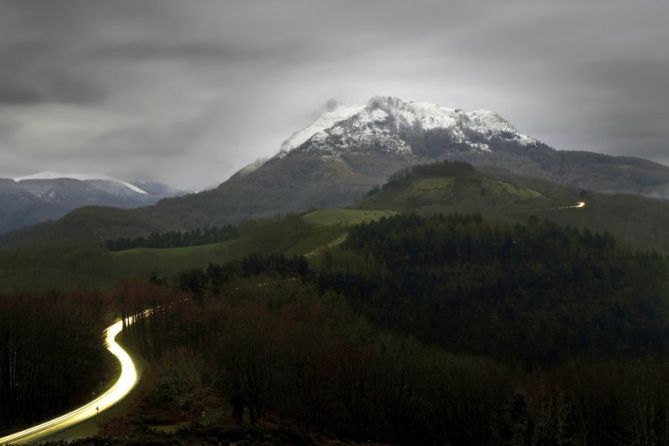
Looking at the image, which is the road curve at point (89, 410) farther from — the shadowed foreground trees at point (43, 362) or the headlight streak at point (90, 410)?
the shadowed foreground trees at point (43, 362)

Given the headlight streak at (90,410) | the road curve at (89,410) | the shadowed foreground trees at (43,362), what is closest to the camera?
the road curve at (89,410)

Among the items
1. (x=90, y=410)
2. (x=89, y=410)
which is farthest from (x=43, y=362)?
(x=90, y=410)

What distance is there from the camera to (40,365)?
310 ft

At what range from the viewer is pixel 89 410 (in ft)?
284

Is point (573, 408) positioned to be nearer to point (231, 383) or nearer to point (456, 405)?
point (456, 405)

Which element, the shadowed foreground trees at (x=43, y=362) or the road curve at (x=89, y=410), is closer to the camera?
the road curve at (x=89, y=410)

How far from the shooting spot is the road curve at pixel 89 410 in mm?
→ 75938

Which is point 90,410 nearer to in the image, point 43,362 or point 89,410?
point 89,410

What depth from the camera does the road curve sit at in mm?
75938

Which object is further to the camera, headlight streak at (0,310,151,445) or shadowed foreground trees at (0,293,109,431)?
shadowed foreground trees at (0,293,109,431)

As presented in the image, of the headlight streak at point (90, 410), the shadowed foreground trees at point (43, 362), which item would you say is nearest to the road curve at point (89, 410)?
the headlight streak at point (90, 410)

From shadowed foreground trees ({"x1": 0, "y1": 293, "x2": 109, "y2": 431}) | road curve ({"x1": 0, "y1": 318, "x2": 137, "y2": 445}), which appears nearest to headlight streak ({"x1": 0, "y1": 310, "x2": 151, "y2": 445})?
road curve ({"x1": 0, "y1": 318, "x2": 137, "y2": 445})

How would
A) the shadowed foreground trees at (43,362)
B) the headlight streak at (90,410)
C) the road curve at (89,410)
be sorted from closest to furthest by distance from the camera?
the road curve at (89,410) → the headlight streak at (90,410) → the shadowed foreground trees at (43,362)

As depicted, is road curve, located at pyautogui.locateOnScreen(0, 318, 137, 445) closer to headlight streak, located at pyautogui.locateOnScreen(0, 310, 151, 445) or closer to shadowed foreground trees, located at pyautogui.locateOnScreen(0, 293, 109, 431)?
headlight streak, located at pyautogui.locateOnScreen(0, 310, 151, 445)
